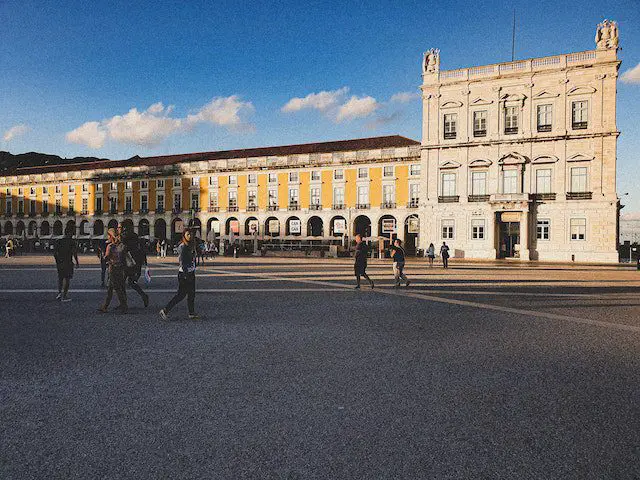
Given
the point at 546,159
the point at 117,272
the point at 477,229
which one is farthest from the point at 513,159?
the point at 117,272

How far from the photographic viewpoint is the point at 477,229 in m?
36.7

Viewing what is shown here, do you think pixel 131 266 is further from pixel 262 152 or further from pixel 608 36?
pixel 262 152

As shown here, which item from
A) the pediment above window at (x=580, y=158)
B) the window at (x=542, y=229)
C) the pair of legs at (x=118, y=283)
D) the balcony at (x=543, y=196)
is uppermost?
the pediment above window at (x=580, y=158)

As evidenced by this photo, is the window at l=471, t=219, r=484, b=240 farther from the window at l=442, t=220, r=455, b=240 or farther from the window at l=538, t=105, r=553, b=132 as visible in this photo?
the window at l=538, t=105, r=553, b=132

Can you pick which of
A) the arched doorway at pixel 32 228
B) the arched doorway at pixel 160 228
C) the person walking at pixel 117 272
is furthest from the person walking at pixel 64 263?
the arched doorway at pixel 32 228

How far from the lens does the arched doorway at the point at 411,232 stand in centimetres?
4478

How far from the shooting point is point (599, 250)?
1305 inches

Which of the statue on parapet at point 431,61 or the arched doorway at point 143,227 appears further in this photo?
the arched doorway at point 143,227

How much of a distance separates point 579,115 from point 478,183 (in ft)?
27.4

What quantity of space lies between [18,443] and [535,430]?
145 inches

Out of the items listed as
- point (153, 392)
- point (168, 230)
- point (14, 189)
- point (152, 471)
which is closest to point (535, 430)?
point (152, 471)

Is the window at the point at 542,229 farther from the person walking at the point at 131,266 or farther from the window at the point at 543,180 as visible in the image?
the person walking at the point at 131,266

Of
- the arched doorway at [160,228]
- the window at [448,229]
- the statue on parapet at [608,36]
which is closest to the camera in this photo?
the statue on parapet at [608,36]

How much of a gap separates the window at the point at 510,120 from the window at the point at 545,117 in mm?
1656
